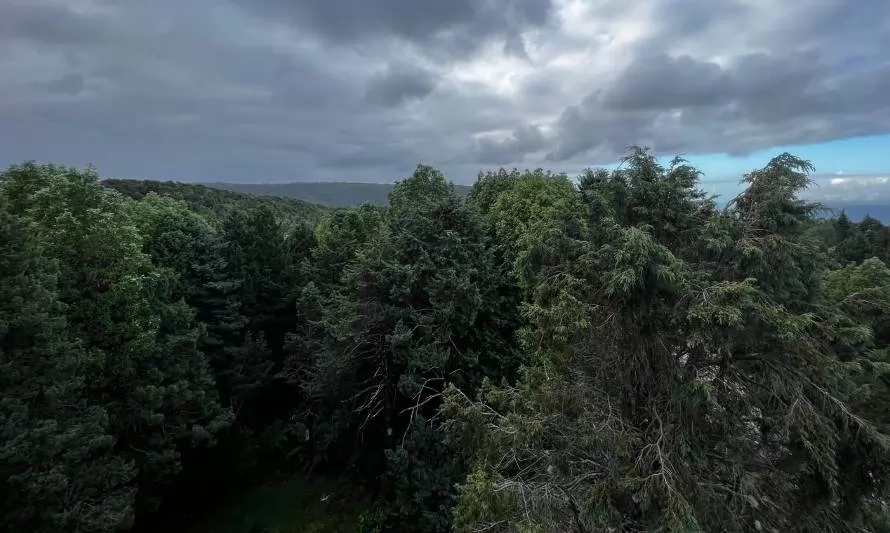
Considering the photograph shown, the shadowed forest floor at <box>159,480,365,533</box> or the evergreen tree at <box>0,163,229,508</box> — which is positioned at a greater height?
the evergreen tree at <box>0,163,229,508</box>

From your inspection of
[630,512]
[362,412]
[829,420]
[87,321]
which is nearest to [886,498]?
[829,420]

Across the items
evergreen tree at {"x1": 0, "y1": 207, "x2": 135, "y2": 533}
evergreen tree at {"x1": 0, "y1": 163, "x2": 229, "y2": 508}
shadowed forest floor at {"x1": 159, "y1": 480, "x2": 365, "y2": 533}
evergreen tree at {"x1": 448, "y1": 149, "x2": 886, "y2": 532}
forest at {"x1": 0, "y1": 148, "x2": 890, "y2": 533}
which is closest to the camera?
evergreen tree at {"x1": 448, "y1": 149, "x2": 886, "y2": 532}

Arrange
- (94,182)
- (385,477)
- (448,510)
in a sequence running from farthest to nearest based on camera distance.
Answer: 1. (385,477)
2. (94,182)
3. (448,510)

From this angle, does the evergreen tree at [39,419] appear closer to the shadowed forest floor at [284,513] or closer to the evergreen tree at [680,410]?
the shadowed forest floor at [284,513]

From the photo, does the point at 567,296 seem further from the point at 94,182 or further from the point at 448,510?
the point at 94,182

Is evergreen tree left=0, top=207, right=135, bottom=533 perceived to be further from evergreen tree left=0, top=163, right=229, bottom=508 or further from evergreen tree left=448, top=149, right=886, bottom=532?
evergreen tree left=448, top=149, right=886, bottom=532

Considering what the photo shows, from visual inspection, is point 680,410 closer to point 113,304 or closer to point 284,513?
point 113,304

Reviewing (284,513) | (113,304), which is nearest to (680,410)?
(113,304)

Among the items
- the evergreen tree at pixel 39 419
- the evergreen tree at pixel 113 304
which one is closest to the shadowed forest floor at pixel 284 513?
the evergreen tree at pixel 113 304

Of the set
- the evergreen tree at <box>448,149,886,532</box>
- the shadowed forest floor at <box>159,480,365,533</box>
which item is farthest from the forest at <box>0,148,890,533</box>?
the shadowed forest floor at <box>159,480,365,533</box>
